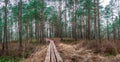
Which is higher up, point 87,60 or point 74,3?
point 74,3

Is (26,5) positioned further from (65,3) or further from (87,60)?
(87,60)

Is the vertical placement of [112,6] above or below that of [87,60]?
above

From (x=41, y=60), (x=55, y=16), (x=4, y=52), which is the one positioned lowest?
(x=4, y=52)

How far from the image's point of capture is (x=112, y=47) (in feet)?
46.7

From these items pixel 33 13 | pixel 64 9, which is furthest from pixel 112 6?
pixel 33 13

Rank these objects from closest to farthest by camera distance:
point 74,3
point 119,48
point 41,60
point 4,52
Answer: point 41,60
point 119,48
point 4,52
point 74,3

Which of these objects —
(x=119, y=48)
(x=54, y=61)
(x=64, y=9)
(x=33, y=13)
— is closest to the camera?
(x=54, y=61)

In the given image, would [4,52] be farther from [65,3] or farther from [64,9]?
[64,9]

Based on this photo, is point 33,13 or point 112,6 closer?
point 33,13

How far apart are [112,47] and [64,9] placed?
125ft

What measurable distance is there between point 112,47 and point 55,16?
42207 millimetres

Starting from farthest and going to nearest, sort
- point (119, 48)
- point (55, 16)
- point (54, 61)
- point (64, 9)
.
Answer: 1. point (55, 16)
2. point (64, 9)
3. point (119, 48)
4. point (54, 61)

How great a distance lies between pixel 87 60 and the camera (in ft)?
23.0

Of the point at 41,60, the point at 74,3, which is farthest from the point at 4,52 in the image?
the point at 74,3
